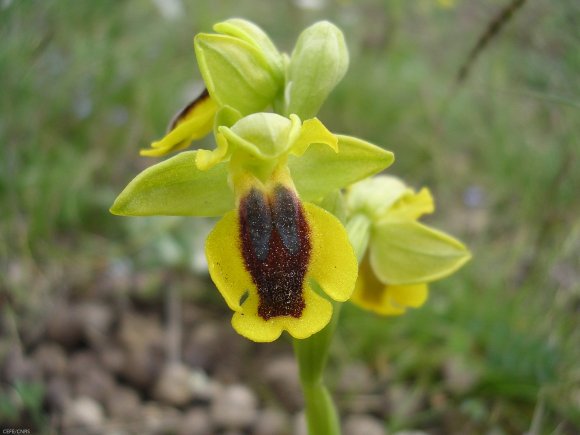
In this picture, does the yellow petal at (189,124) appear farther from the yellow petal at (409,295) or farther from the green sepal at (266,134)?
the yellow petal at (409,295)

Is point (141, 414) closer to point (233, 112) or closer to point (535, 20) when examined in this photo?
point (233, 112)

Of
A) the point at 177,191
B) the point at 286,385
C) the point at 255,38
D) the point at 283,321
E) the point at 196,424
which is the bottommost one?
the point at 196,424

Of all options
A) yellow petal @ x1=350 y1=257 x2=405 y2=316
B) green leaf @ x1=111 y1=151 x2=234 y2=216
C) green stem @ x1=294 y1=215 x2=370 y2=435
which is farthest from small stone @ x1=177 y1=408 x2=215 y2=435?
green leaf @ x1=111 y1=151 x2=234 y2=216

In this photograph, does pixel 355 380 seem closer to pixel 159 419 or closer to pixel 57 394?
pixel 159 419

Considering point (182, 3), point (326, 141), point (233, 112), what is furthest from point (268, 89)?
point (182, 3)

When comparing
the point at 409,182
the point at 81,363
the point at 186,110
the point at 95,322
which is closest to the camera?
the point at 186,110

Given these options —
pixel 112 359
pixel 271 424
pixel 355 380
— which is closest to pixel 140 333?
pixel 112 359

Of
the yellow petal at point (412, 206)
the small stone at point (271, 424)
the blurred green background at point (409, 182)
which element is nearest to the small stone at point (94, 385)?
the blurred green background at point (409, 182)
